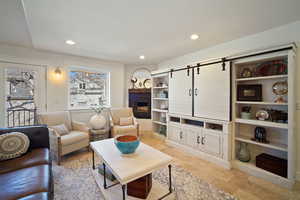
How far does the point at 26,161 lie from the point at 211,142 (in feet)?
9.22

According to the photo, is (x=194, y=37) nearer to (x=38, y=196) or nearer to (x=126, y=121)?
(x=126, y=121)

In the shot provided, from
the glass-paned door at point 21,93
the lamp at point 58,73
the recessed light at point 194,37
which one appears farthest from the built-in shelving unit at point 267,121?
the glass-paned door at point 21,93

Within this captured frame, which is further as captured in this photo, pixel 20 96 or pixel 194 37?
pixel 20 96

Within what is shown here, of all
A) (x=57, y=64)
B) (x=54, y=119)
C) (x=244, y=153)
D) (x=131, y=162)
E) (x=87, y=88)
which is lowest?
(x=244, y=153)

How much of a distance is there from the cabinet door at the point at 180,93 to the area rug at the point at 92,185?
4.25 ft

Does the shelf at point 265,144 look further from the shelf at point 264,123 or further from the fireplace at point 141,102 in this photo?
the fireplace at point 141,102

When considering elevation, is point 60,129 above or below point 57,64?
below

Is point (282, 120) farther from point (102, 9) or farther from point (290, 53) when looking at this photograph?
point (102, 9)

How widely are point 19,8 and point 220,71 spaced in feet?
10.4

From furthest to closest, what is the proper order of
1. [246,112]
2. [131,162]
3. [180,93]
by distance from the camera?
1. [180,93]
2. [246,112]
3. [131,162]

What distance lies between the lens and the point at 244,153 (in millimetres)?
2330

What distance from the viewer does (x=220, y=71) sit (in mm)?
2438

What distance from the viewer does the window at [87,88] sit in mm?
3797

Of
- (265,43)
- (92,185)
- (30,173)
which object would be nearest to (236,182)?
(92,185)
